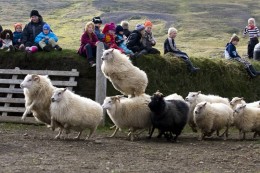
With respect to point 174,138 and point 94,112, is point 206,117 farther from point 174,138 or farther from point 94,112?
point 94,112

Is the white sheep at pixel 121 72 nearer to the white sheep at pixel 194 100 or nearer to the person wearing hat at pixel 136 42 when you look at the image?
the white sheep at pixel 194 100

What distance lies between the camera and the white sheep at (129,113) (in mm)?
15352

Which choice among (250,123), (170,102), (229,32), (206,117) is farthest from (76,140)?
(229,32)

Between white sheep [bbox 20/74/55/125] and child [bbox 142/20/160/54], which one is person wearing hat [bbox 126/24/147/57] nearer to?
child [bbox 142/20/160/54]

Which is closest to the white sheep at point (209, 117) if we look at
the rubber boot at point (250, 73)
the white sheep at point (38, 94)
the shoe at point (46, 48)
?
the white sheep at point (38, 94)

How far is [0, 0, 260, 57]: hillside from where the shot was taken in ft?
218

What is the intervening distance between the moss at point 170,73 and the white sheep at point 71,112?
3626mm

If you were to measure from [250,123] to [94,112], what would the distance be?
4921 millimetres

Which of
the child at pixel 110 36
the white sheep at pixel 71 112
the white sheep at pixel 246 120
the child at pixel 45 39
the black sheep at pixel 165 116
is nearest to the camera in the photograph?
the white sheep at pixel 71 112

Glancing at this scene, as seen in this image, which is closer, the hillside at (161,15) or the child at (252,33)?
the child at (252,33)

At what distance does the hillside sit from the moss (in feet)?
95.3

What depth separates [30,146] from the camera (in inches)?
502

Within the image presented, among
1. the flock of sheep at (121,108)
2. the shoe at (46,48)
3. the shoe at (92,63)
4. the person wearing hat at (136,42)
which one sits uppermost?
the person wearing hat at (136,42)

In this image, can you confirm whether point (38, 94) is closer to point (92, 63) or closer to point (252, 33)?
point (92, 63)
